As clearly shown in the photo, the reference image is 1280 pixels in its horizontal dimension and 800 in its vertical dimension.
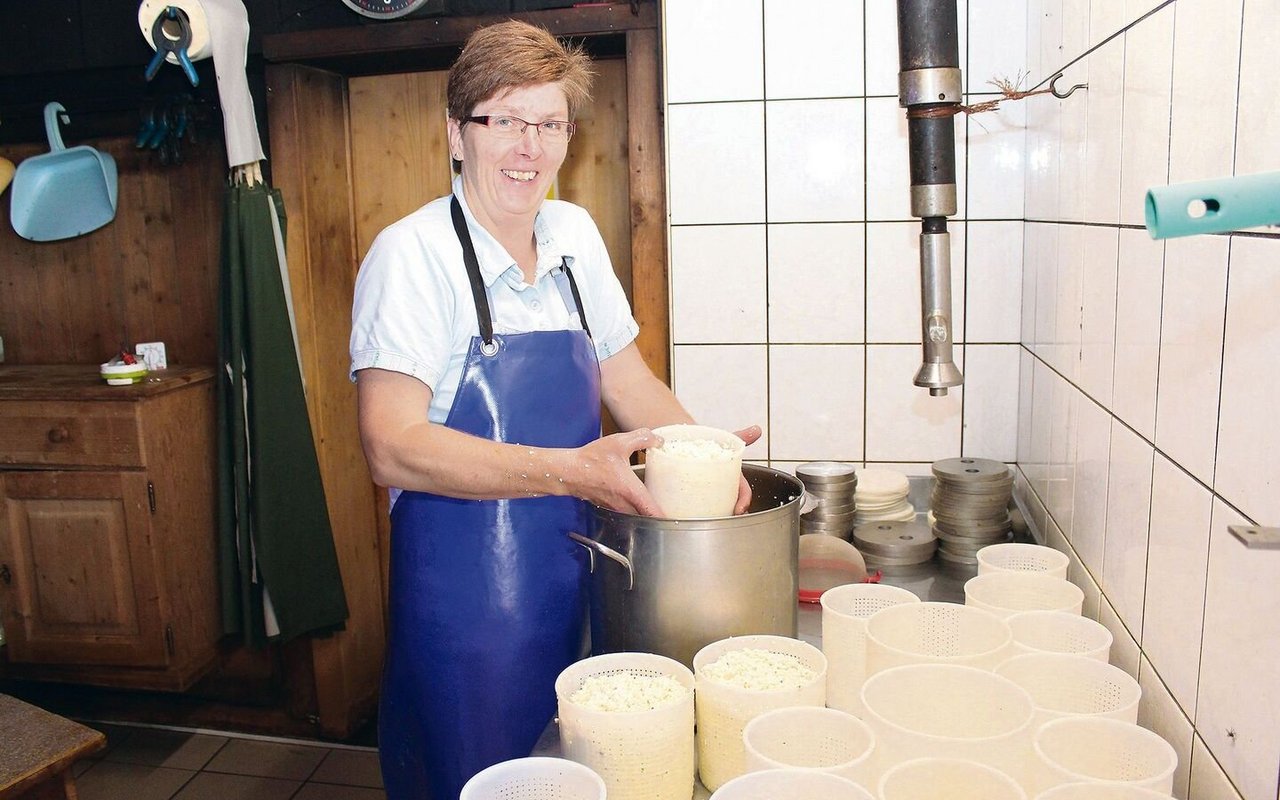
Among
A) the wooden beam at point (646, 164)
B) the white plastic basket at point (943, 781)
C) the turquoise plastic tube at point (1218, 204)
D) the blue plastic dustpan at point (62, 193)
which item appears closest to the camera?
the turquoise plastic tube at point (1218, 204)

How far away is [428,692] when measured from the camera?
166 cm

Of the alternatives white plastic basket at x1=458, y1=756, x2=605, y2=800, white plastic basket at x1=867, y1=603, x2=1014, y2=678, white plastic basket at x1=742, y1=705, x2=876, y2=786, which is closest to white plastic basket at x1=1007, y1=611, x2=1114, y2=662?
white plastic basket at x1=867, y1=603, x2=1014, y2=678

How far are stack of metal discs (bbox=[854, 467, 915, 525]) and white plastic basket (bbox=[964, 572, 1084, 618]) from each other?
0.70 meters

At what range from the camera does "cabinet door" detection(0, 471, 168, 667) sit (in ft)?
9.31

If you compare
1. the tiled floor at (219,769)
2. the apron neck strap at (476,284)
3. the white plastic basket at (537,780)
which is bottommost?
the tiled floor at (219,769)

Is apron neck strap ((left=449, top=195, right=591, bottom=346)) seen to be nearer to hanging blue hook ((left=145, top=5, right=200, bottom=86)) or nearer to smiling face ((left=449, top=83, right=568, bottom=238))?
smiling face ((left=449, top=83, right=568, bottom=238))

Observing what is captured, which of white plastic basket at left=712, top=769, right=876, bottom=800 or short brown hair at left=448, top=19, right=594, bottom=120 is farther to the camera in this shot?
short brown hair at left=448, top=19, right=594, bottom=120

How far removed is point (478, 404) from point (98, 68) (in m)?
2.21

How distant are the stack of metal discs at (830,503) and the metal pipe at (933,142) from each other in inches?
12.0

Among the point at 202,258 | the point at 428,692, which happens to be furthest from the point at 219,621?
the point at 428,692

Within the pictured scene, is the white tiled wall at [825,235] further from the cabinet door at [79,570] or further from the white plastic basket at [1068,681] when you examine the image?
the cabinet door at [79,570]

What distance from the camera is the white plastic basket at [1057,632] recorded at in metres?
1.09

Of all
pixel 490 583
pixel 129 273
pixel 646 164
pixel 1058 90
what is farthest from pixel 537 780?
pixel 129 273

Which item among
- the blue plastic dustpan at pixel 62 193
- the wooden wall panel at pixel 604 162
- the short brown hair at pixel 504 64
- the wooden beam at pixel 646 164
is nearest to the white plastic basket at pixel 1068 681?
the short brown hair at pixel 504 64
